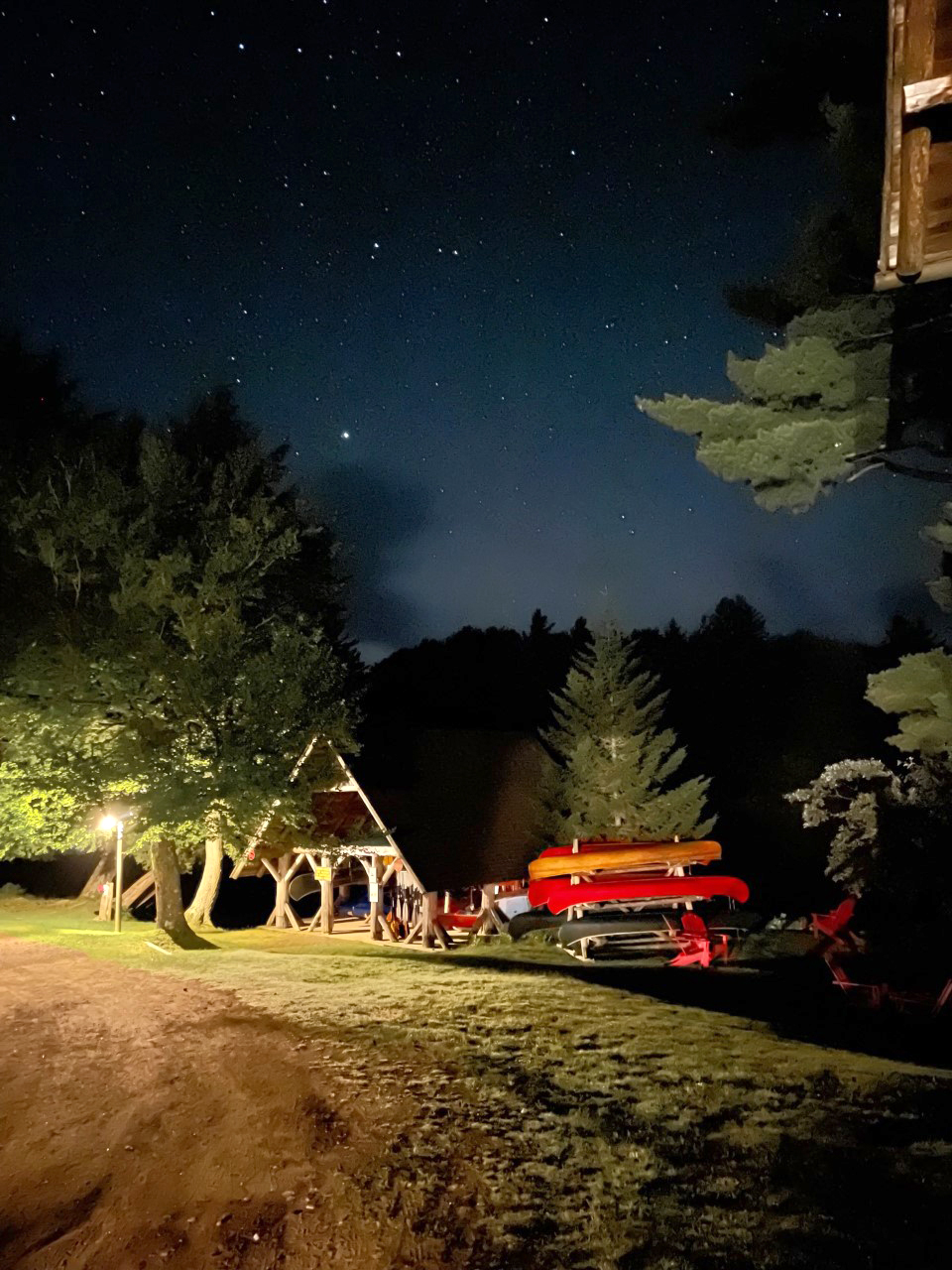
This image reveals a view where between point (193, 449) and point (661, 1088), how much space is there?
2240 cm

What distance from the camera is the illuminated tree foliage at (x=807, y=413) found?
1198cm

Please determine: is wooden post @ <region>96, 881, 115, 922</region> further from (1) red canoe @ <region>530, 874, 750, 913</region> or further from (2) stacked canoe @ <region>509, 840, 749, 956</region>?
(1) red canoe @ <region>530, 874, 750, 913</region>

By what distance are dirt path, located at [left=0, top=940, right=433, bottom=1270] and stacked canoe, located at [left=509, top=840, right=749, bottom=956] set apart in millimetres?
10153

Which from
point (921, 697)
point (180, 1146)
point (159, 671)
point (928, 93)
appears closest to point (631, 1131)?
point (180, 1146)

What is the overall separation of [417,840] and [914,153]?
19.7 metres

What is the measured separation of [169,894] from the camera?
19.3 m

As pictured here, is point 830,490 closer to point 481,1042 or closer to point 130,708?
point 481,1042

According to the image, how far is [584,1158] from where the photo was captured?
6301mm

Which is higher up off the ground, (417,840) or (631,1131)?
(417,840)

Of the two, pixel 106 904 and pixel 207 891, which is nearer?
pixel 207 891

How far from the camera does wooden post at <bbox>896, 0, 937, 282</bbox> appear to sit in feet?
12.1

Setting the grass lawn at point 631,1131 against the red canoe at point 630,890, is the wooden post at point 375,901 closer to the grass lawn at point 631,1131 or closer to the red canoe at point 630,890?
the red canoe at point 630,890

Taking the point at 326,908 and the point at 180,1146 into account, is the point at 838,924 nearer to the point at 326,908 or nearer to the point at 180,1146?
the point at 326,908

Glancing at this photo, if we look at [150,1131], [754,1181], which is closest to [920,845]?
[754,1181]
